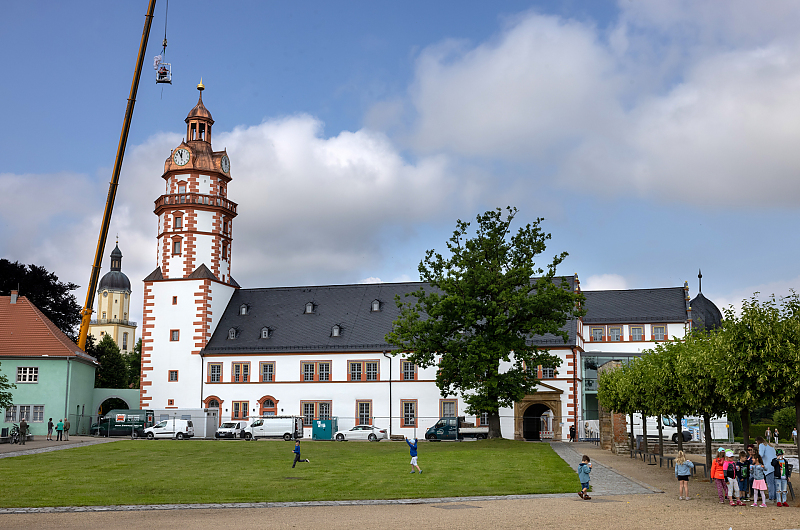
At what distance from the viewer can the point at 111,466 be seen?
30.9 m

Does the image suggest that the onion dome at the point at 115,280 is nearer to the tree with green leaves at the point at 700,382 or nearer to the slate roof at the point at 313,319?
the slate roof at the point at 313,319

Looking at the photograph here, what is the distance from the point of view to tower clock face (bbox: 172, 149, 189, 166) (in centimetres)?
6806

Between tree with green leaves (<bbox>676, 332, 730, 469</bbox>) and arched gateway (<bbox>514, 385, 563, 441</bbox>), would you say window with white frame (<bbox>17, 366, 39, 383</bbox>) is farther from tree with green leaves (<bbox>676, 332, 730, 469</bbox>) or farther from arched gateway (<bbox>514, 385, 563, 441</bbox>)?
tree with green leaves (<bbox>676, 332, 730, 469</bbox>)

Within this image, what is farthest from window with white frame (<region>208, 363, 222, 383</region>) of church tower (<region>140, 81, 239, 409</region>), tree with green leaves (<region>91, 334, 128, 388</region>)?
tree with green leaves (<region>91, 334, 128, 388</region>)

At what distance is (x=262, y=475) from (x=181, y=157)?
150 feet

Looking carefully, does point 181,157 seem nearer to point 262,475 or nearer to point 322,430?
point 322,430

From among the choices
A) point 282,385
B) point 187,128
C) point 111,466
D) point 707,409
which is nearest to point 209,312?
point 282,385

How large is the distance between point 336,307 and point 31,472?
1562 inches

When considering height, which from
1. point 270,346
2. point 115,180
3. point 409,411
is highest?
point 115,180

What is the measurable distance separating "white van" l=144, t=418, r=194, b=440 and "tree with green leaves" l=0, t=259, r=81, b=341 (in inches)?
656

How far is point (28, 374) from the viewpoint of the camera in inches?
2196

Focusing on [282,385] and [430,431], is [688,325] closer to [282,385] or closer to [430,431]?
[430,431]

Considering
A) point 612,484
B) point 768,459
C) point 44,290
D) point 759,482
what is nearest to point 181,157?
point 44,290

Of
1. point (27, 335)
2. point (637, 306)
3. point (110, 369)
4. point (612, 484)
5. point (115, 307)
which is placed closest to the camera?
point (612, 484)
